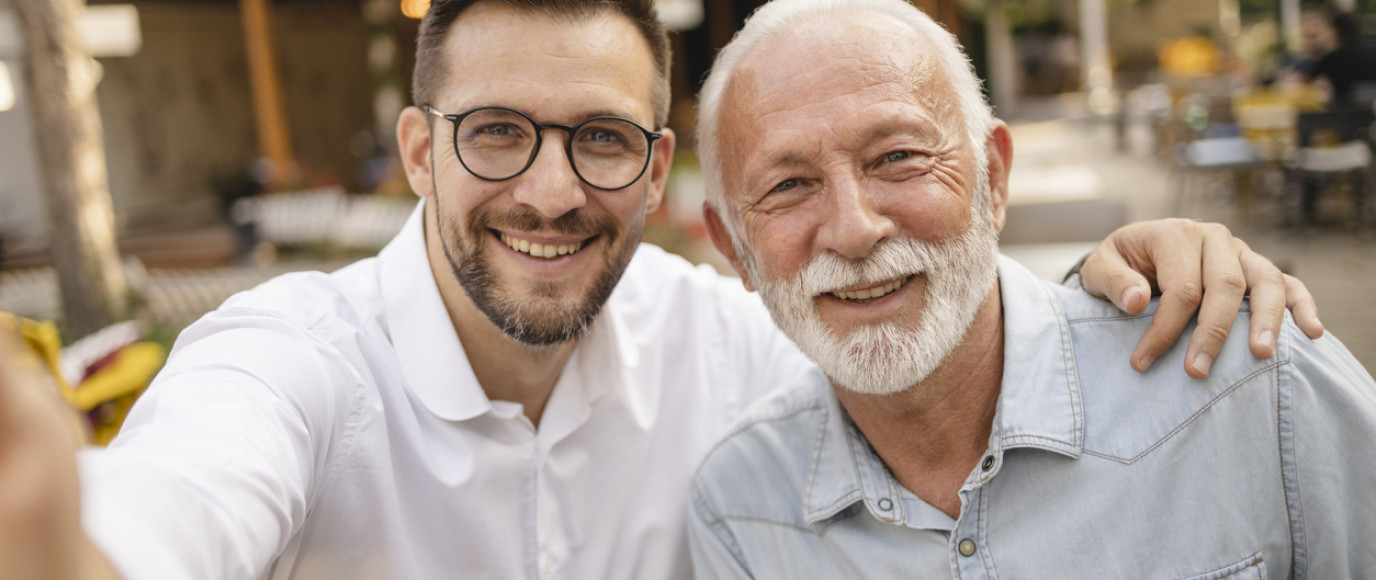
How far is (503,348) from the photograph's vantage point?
2.02 metres

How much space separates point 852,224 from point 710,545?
748 millimetres

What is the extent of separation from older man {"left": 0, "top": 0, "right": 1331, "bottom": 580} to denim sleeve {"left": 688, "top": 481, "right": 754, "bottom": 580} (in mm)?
116

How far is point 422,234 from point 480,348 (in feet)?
1.08

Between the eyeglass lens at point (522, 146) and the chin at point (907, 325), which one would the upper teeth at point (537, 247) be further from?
the chin at point (907, 325)

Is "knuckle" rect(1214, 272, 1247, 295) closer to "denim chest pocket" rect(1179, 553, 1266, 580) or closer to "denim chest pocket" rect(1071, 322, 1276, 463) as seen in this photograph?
"denim chest pocket" rect(1071, 322, 1276, 463)

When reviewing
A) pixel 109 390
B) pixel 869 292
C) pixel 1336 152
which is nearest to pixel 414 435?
pixel 869 292

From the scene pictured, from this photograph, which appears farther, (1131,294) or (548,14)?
(548,14)

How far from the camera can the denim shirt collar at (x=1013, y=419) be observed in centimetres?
165

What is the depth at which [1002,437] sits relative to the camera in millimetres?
1665

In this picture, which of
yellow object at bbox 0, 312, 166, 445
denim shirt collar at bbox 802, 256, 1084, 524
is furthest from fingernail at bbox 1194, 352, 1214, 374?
yellow object at bbox 0, 312, 166, 445

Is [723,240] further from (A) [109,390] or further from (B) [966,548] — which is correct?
(A) [109,390]

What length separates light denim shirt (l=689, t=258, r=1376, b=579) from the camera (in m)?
1.51

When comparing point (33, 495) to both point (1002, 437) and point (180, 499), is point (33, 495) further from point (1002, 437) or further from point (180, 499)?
point (1002, 437)

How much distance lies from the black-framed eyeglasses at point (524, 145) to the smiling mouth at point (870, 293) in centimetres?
55
